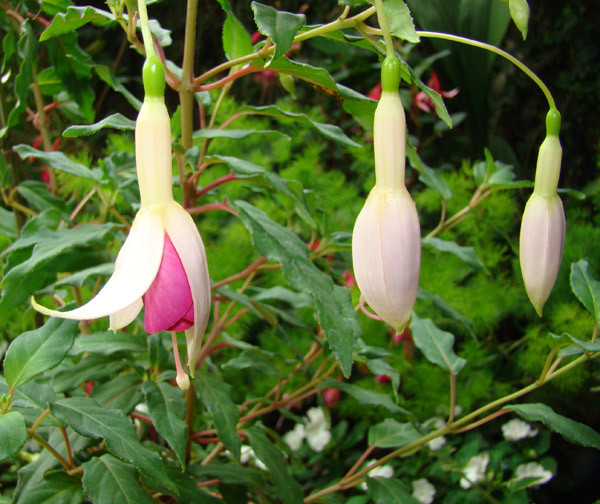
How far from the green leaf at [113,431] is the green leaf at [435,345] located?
13.1 inches

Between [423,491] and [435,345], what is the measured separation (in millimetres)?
415

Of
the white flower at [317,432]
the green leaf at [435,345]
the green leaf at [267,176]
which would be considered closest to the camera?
the green leaf at [267,176]

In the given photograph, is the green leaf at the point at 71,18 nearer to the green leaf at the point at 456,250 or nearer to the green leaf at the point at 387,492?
the green leaf at the point at 456,250

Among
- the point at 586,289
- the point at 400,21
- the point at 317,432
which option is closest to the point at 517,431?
the point at 317,432

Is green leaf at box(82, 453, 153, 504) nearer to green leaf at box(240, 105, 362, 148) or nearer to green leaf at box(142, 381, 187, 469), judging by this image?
green leaf at box(142, 381, 187, 469)

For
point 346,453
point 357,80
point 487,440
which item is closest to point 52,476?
point 346,453

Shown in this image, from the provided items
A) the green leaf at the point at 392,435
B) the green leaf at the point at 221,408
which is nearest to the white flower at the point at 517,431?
the green leaf at the point at 392,435

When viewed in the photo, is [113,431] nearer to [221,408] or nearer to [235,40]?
[221,408]

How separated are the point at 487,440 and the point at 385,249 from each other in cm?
107

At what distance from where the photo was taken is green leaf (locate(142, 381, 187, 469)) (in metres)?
0.46

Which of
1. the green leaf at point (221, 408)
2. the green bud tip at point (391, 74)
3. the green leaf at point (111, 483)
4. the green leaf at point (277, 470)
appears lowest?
the green leaf at point (277, 470)

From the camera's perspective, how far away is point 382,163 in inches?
11.4

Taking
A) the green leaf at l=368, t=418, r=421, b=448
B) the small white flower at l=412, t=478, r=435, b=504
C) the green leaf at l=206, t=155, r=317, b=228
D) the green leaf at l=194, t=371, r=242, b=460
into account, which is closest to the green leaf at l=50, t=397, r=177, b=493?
the green leaf at l=194, t=371, r=242, b=460

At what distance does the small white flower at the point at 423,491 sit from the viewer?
0.95 meters
